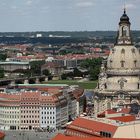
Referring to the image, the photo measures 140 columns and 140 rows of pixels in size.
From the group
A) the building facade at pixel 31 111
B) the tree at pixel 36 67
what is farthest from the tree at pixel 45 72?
the building facade at pixel 31 111

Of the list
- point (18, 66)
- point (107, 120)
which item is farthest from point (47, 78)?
point (107, 120)

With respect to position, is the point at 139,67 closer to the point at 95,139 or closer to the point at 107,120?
the point at 107,120

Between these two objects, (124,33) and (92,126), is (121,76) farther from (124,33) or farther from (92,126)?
(92,126)

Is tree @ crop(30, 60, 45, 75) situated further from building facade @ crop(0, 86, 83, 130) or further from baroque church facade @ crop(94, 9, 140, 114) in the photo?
baroque church facade @ crop(94, 9, 140, 114)

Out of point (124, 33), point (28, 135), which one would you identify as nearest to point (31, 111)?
point (28, 135)

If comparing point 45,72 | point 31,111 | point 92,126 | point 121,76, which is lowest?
point 31,111

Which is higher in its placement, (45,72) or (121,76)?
(121,76)

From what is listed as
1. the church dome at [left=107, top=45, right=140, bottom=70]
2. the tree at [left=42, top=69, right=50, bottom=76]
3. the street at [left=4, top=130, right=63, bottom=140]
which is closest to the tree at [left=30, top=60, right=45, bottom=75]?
the tree at [left=42, top=69, right=50, bottom=76]
